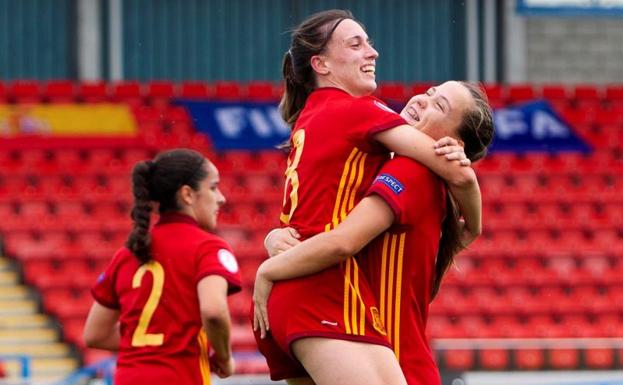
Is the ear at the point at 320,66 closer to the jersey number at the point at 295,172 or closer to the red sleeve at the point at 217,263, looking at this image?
the jersey number at the point at 295,172

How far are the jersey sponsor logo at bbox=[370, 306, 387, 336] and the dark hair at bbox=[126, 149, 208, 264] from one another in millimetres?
1414

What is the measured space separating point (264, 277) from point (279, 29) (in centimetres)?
1362

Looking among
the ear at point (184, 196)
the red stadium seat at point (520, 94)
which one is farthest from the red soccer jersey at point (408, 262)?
the red stadium seat at point (520, 94)

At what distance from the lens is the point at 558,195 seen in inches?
600

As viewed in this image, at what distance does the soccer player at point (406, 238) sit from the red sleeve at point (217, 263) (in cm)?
103

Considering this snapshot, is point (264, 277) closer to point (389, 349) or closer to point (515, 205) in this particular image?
point (389, 349)

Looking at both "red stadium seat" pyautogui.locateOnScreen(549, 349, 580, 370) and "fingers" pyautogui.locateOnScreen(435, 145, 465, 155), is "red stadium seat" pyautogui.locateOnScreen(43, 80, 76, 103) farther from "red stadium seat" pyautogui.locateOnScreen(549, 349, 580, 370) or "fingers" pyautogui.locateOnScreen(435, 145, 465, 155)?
"fingers" pyautogui.locateOnScreen(435, 145, 465, 155)

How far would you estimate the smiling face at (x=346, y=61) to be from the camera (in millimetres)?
4344

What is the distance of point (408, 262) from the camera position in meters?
4.17

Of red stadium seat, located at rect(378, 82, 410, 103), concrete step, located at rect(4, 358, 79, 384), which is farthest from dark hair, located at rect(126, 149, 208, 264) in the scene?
red stadium seat, located at rect(378, 82, 410, 103)

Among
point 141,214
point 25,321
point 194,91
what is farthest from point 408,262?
point 194,91

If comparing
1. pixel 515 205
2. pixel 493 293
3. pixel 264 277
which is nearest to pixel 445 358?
pixel 493 293

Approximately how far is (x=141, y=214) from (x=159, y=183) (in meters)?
0.16

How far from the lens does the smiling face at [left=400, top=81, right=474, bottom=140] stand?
4.23 m
